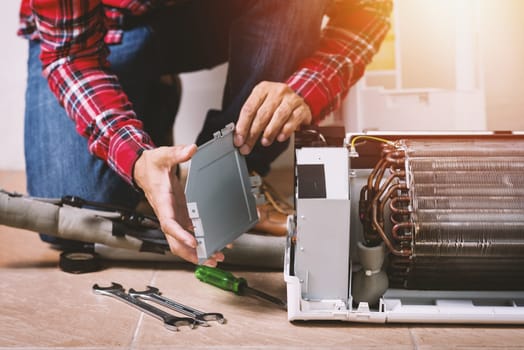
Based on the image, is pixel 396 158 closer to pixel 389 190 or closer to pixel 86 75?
pixel 389 190

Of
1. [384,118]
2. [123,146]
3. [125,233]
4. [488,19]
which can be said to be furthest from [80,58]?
[488,19]

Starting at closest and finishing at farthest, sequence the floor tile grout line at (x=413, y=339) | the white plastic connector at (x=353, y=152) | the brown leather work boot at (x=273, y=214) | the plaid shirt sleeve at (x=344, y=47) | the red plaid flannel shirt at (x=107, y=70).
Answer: the floor tile grout line at (x=413, y=339)
the white plastic connector at (x=353, y=152)
the red plaid flannel shirt at (x=107, y=70)
the plaid shirt sleeve at (x=344, y=47)
the brown leather work boot at (x=273, y=214)

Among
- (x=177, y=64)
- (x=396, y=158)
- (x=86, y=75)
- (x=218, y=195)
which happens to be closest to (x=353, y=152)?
(x=396, y=158)

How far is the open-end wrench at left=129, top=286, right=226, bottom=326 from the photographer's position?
0.96m

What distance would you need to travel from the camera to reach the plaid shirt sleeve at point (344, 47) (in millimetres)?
1244

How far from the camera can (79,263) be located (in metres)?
1.19

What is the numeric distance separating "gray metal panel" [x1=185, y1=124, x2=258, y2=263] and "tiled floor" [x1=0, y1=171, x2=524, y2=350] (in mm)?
113

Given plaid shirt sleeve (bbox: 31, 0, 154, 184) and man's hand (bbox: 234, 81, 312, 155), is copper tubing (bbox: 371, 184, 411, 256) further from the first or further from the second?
plaid shirt sleeve (bbox: 31, 0, 154, 184)

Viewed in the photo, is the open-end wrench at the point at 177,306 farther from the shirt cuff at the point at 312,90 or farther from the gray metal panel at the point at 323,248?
the shirt cuff at the point at 312,90

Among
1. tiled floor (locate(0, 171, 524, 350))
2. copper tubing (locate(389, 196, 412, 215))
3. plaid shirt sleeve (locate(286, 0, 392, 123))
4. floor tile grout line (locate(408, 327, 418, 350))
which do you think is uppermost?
plaid shirt sleeve (locate(286, 0, 392, 123))

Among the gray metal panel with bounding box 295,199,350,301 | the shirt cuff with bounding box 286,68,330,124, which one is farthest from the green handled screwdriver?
the shirt cuff with bounding box 286,68,330,124

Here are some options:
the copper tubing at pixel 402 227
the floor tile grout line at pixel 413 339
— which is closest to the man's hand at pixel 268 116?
the copper tubing at pixel 402 227

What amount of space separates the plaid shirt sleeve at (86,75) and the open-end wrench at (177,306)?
20 cm

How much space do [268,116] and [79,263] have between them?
0.44 meters
